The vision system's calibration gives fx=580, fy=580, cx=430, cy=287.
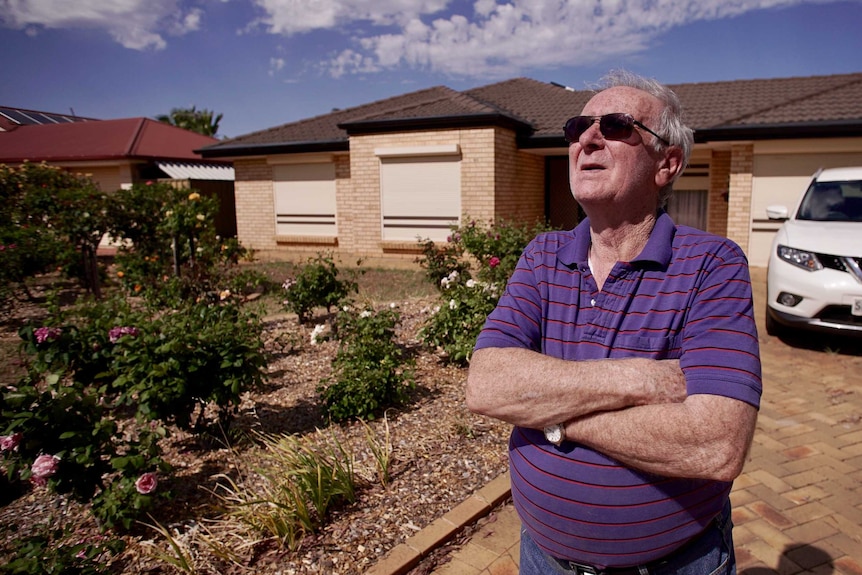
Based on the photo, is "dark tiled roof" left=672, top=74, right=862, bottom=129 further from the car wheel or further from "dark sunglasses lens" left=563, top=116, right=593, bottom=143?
"dark sunglasses lens" left=563, top=116, right=593, bottom=143

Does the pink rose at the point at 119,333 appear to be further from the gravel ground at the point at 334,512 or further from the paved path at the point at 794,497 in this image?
the paved path at the point at 794,497

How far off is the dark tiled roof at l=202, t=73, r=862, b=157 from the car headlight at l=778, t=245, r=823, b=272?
4.18 meters

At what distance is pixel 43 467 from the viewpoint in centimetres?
254

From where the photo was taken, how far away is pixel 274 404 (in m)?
4.42

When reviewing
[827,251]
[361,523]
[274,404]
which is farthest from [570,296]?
[827,251]

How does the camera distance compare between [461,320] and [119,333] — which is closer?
[119,333]


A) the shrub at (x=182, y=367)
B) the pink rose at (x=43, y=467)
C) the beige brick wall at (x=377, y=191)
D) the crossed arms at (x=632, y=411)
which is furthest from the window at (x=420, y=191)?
the crossed arms at (x=632, y=411)

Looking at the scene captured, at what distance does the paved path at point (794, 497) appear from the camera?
2643mm

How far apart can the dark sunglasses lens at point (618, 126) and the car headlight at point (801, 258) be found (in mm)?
5052

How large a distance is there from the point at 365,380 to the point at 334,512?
48.7 inches

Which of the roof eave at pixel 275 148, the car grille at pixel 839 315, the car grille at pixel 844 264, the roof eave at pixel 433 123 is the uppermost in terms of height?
the roof eave at pixel 433 123

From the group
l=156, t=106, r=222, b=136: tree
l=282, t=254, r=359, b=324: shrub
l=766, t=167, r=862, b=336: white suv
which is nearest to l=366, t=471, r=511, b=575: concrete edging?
l=282, t=254, r=359, b=324: shrub

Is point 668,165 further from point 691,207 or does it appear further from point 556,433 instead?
point 691,207

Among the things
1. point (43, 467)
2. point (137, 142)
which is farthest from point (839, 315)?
point (137, 142)
